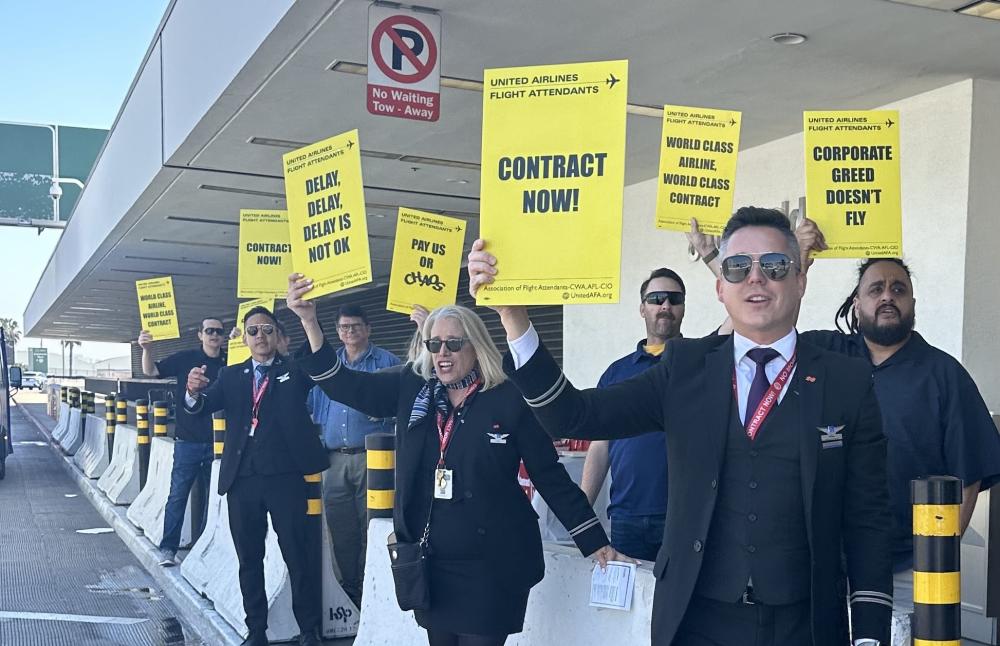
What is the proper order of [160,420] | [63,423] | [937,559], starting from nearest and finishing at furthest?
[937,559], [160,420], [63,423]

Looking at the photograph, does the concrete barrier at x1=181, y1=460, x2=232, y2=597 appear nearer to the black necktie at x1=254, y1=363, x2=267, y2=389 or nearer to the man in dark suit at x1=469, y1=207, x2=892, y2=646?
the black necktie at x1=254, y1=363, x2=267, y2=389

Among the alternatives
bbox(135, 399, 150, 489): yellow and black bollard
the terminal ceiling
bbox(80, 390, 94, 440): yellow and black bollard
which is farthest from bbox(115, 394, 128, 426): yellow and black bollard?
the terminal ceiling

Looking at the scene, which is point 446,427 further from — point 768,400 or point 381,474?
point 768,400

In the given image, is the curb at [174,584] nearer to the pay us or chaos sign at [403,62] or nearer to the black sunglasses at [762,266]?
the pay us or chaos sign at [403,62]

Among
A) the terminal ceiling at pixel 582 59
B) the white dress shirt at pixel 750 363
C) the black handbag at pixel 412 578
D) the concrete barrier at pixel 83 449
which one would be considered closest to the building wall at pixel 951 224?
the terminal ceiling at pixel 582 59

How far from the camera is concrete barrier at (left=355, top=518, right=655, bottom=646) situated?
4.27 m

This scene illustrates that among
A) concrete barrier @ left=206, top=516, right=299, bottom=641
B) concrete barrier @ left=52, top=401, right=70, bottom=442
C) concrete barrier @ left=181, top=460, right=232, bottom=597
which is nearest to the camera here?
concrete barrier @ left=206, top=516, right=299, bottom=641

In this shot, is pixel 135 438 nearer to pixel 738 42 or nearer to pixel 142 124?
pixel 142 124

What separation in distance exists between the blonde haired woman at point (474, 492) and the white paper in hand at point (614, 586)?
0.07 metres

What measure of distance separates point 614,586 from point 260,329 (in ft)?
11.1

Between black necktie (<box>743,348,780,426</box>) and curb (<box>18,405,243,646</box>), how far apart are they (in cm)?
530

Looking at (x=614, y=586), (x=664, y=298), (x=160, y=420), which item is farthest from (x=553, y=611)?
(x=160, y=420)

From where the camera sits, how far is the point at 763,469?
2758mm

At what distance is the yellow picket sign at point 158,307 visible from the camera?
9.83m
